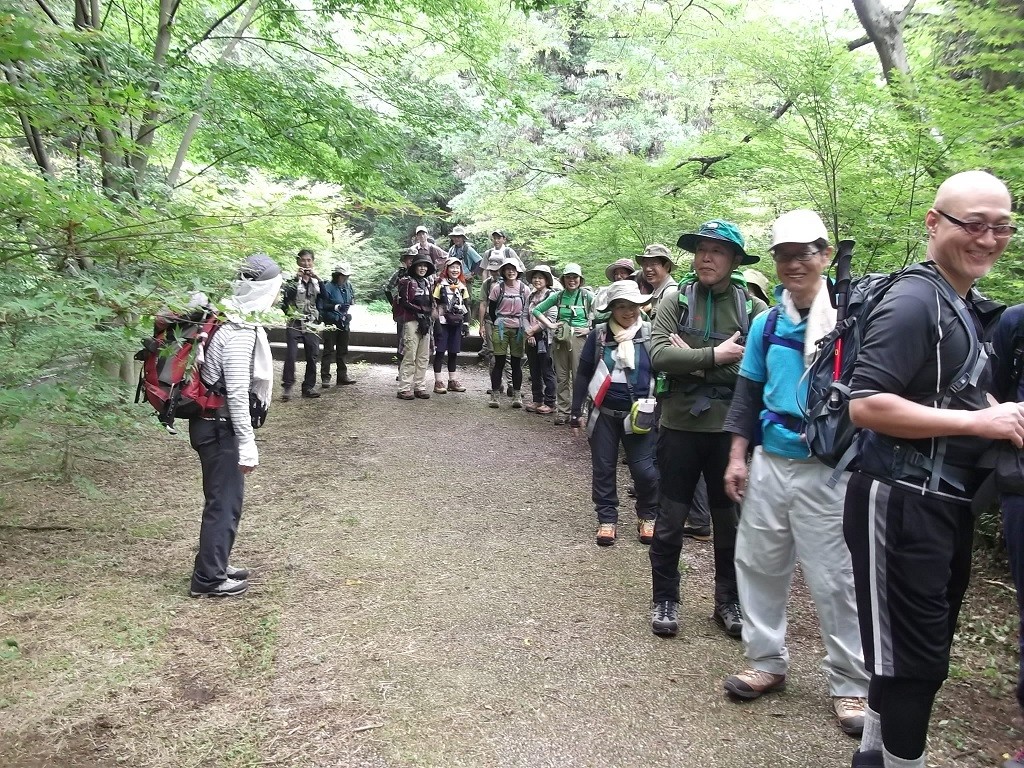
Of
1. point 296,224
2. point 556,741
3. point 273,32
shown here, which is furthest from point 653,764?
point 273,32

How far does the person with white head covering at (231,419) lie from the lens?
409 cm

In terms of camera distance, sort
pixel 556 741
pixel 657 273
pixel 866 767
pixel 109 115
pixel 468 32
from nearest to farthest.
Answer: pixel 866 767
pixel 556 741
pixel 109 115
pixel 657 273
pixel 468 32

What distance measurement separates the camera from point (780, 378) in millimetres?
3221

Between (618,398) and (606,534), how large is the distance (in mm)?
1077

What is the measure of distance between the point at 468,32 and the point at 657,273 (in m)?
4.01

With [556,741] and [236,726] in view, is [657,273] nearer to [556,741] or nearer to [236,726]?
[556,741]

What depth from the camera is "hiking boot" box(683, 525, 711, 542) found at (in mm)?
5757

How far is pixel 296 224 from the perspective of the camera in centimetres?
453

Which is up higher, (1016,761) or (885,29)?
(885,29)

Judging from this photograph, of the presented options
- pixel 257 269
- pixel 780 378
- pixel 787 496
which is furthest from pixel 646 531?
pixel 257 269

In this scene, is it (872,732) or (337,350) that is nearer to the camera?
(872,732)

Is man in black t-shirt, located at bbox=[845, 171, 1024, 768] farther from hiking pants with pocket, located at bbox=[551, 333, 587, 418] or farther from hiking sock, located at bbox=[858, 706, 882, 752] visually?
hiking pants with pocket, located at bbox=[551, 333, 587, 418]

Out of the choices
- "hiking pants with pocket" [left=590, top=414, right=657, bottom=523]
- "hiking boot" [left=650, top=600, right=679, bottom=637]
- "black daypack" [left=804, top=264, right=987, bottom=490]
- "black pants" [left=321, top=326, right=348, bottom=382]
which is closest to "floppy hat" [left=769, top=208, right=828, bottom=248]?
"black daypack" [left=804, top=264, right=987, bottom=490]

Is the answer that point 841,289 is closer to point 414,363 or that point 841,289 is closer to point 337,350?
point 414,363
